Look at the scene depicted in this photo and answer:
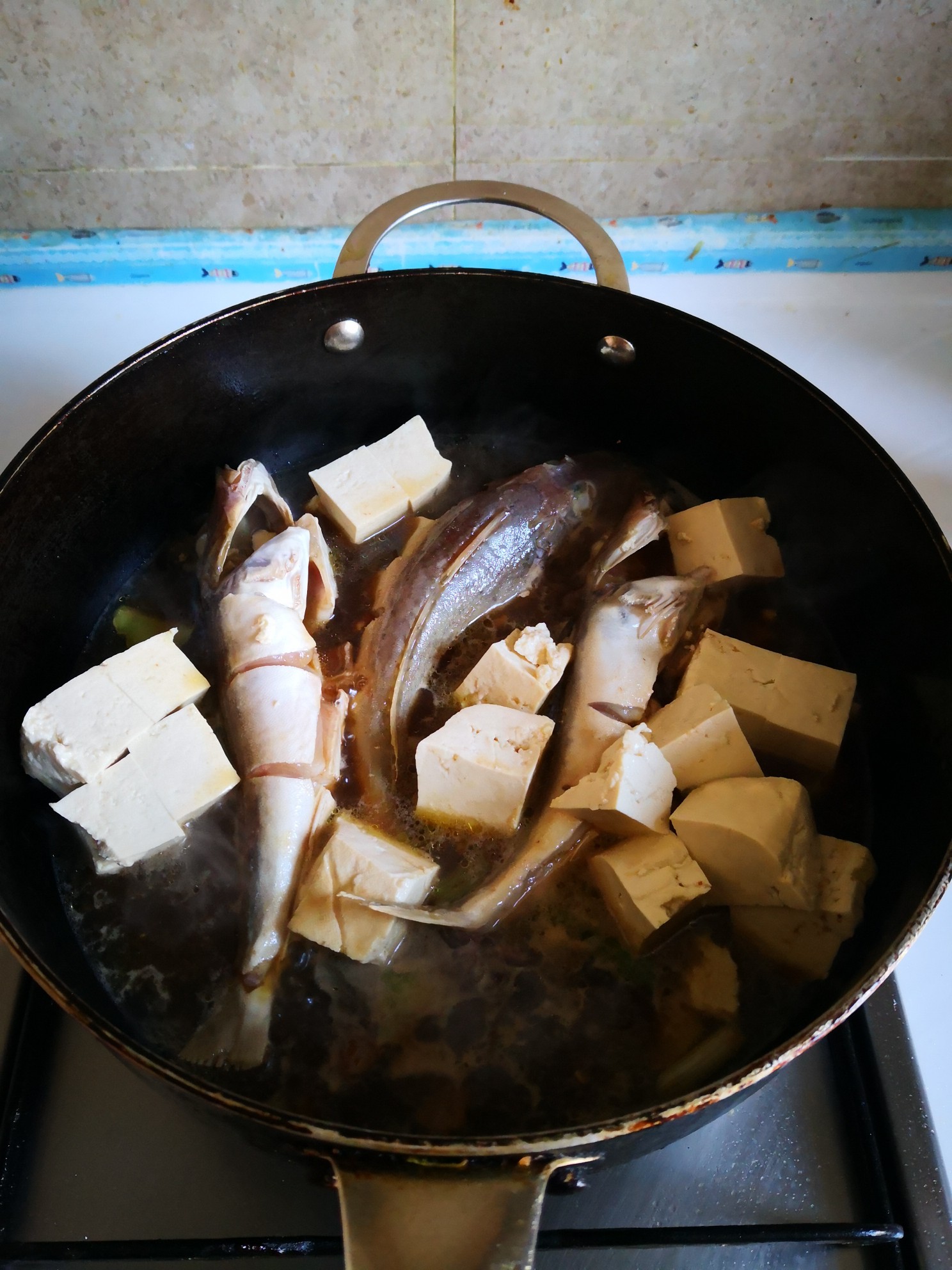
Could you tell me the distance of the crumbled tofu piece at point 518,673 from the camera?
1289mm

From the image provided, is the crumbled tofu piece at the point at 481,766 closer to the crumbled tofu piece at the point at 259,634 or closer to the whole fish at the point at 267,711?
the whole fish at the point at 267,711

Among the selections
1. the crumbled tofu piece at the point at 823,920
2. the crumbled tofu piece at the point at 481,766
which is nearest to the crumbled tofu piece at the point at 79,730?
the crumbled tofu piece at the point at 481,766

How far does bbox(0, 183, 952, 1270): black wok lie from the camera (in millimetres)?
1146

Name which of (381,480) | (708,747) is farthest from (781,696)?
(381,480)

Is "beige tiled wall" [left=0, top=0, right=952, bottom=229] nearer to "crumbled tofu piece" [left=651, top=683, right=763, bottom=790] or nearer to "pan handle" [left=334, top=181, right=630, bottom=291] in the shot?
"pan handle" [left=334, top=181, right=630, bottom=291]

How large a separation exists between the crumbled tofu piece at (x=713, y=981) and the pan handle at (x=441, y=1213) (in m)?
0.38

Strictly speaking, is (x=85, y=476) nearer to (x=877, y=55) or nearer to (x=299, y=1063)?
(x=299, y=1063)

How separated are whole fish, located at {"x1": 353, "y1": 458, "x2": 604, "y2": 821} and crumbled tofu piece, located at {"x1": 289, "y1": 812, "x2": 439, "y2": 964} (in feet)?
0.42

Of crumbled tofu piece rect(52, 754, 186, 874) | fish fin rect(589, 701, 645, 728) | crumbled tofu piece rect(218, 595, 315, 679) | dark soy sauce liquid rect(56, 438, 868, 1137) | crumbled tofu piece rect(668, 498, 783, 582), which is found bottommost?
dark soy sauce liquid rect(56, 438, 868, 1137)

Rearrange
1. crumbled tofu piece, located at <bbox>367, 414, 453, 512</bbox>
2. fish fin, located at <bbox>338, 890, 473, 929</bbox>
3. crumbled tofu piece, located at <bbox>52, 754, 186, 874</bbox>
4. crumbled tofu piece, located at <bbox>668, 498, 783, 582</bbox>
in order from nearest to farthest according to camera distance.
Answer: fish fin, located at <bbox>338, 890, 473, 929</bbox>, crumbled tofu piece, located at <bbox>52, 754, 186, 874</bbox>, crumbled tofu piece, located at <bbox>668, 498, 783, 582</bbox>, crumbled tofu piece, located at <bbox>367, 414, 453, 512</bbox>

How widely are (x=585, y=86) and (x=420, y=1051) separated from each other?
165cm

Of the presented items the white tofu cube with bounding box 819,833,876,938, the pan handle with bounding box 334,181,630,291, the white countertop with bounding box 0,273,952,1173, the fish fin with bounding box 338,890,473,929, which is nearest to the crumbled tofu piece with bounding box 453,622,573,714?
the fish fin with bounding box 338,890,473,929

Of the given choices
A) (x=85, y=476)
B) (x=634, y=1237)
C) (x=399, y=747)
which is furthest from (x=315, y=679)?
(x=634, y=1237)

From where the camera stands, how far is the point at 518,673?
4.22 ft
